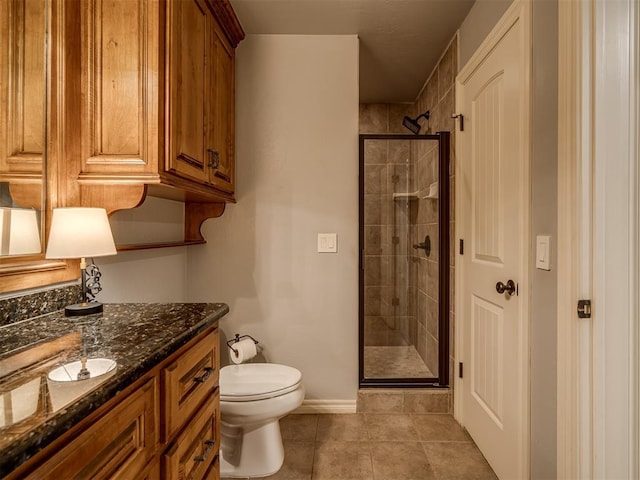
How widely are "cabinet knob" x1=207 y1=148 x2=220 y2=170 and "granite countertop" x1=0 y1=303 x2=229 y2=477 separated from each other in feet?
2.60

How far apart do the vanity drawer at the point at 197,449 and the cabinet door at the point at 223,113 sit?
1111 mm

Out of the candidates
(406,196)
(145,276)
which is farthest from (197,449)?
(406,196)

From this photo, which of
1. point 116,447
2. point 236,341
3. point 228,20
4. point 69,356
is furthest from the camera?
point 236,341

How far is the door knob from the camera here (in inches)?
58.4

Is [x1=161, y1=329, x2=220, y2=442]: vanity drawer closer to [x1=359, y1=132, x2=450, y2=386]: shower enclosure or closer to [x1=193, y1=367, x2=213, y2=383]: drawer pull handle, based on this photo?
[x1=193, y1=367, x2=213, y2=383]: drawer pull handle

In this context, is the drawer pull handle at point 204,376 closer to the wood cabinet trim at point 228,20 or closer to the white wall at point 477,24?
the wood cabinet trim at point 228,20

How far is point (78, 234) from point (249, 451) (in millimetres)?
1261

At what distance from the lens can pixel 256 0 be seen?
1970 mm

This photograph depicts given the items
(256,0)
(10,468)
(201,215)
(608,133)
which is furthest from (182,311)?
(256,0)

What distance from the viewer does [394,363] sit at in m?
2.61

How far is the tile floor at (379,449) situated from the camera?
171cm

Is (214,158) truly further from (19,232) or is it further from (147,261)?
(19,232)

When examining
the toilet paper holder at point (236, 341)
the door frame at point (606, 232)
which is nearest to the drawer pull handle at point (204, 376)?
the toilet paper holder at point (236, 341)

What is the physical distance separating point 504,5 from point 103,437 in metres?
2.06
